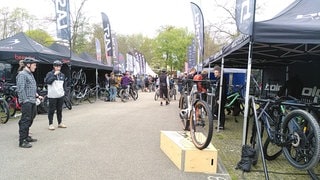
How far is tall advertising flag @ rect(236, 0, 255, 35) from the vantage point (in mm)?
Result: 4989

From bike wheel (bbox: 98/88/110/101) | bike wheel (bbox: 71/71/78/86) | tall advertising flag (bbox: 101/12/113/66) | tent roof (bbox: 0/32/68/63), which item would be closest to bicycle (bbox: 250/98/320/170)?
tent roof (bbox: 0/32/68/63)

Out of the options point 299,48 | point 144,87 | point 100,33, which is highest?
point 100,33

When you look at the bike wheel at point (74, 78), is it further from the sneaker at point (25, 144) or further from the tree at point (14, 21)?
the tree at point (14, 21)

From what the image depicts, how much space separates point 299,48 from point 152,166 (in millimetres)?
4308

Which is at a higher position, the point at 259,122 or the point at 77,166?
the point at 259,122

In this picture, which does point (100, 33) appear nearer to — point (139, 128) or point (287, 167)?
point (139, 128)

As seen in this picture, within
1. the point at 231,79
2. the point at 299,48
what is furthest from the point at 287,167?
the point at 231,79

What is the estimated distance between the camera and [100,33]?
4806cm

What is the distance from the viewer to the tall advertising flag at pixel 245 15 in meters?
4.99

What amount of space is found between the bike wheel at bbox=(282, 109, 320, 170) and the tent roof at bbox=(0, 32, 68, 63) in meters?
9.89

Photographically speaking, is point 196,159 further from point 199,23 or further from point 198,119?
point 199,23

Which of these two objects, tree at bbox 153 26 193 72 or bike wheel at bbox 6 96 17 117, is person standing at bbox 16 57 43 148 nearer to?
bike wheel at bbox 6 96 17 117

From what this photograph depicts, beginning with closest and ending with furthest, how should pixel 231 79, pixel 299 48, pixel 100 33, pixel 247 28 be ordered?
pixel 247 28 < pixel 299 48 < pixel 231 79 < pixel 100 33

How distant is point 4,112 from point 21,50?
10.6 ft
